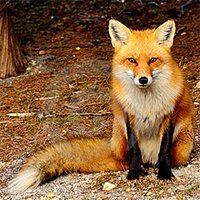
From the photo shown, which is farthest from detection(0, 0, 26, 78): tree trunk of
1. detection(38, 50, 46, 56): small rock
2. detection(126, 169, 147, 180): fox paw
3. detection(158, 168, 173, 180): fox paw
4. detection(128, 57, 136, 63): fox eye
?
detection(158, 168, 173, 180): fox paw

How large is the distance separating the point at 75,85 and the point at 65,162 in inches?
108

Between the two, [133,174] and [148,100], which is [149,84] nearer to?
[148,100]

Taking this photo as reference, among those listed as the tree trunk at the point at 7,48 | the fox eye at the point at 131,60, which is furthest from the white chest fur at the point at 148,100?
the tree trunk at the point at 7,48

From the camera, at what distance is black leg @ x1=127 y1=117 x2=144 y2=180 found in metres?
4.86

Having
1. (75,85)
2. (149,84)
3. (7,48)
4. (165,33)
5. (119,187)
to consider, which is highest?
(165,33)

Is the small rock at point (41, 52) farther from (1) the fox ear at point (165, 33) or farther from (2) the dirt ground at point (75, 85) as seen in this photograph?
(1) the fox ear at point (165, 33)

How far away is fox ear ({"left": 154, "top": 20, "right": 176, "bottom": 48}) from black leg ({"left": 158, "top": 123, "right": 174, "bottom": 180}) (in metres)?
0.72

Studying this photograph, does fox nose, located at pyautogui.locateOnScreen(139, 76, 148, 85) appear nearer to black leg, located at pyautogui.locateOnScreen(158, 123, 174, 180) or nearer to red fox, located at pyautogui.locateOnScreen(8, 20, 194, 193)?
red fox, located at pyautogui.locateOnScreen(8, 20, 194, 193)

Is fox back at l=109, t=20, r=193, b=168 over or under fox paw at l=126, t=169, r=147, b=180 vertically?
over

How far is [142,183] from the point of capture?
4.77 metres

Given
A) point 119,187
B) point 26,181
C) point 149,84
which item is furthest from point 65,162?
point 149,84

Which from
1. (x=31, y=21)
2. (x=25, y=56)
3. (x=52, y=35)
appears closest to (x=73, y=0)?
(x=31, y=21)

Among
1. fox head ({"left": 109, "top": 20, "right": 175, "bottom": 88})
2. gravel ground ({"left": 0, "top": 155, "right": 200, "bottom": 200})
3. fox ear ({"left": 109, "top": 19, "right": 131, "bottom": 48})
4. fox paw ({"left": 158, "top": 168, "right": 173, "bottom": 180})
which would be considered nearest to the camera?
gravel ground ({"left": 0, "top": 155, "right": 200, "bottom": 200})

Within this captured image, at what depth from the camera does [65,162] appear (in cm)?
504
